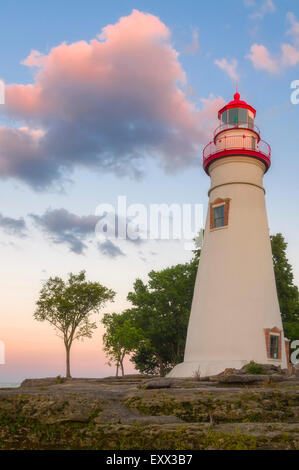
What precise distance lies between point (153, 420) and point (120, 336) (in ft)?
87.4

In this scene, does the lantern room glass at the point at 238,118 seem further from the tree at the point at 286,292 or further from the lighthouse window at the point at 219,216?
the tree at the point at 286,292

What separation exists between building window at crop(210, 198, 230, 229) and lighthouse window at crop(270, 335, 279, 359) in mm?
7250

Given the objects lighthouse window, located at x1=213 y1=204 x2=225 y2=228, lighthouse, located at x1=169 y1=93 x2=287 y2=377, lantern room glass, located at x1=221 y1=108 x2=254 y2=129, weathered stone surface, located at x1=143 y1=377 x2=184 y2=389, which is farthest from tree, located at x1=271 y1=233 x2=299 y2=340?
weathered stone surface, located at x1=143 y1=377 x2=184 y2=389

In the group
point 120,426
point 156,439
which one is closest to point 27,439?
point 120,426

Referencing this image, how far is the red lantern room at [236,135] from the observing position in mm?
28312

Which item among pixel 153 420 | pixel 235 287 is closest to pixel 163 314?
pixel 235 287

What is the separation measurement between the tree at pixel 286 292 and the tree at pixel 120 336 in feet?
37.3

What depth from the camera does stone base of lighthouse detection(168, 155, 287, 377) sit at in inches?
1002

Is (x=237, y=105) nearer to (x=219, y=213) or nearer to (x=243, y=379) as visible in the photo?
(x=219, y=213)

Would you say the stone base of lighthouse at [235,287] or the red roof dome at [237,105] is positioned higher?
the red roof dome at [237,105]

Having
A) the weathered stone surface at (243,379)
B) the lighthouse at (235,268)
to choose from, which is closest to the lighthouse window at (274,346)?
the lighthouse at (235,268)

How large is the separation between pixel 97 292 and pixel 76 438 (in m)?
28.2

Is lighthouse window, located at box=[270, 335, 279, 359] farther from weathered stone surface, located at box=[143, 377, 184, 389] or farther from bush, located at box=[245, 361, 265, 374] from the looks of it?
weathered stone surface, located at box=[143, 377, 184, 389]

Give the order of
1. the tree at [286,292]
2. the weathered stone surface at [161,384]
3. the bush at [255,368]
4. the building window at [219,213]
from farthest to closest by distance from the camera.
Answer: the tree at [286,292]
the building window at [219,213]
the bush at [255,368]
the weathered stone surface at [161,384]
